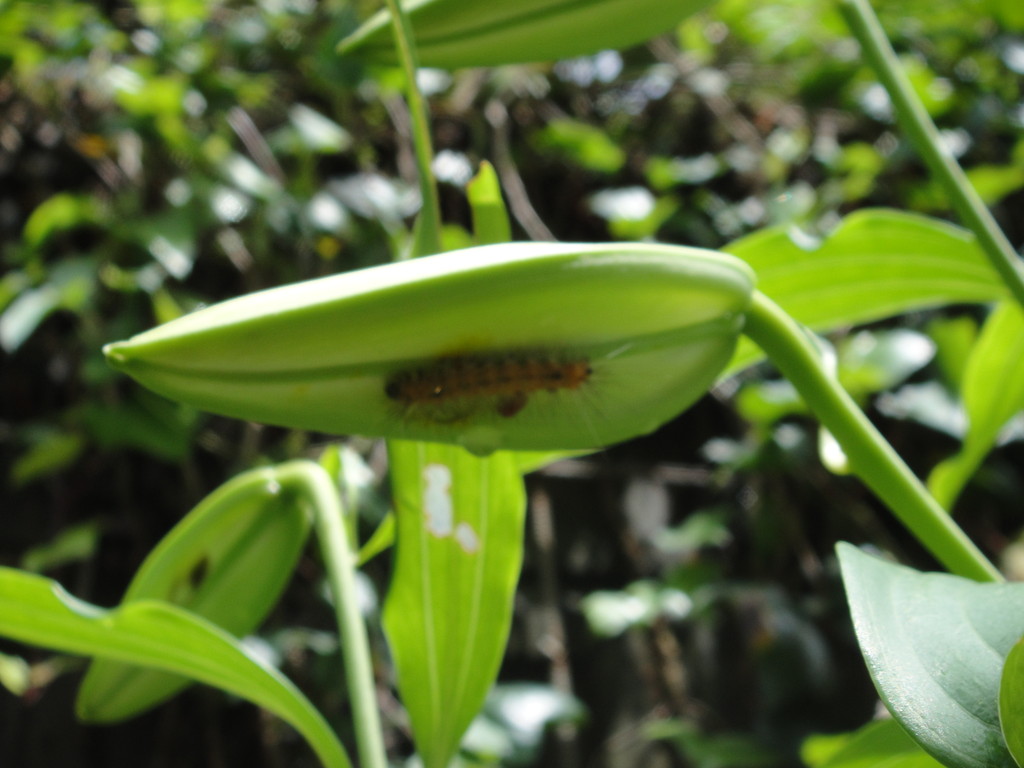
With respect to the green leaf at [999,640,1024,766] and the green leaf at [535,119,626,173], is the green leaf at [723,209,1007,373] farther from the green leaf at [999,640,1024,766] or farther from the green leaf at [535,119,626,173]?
the green leaf at [535,119,626,173]

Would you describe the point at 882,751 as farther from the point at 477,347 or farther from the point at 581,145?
the point at 581,145

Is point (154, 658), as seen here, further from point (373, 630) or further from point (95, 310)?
point (95, 310)

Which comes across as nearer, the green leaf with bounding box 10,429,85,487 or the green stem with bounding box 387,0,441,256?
the green stem with bounding box 387,0,441,256

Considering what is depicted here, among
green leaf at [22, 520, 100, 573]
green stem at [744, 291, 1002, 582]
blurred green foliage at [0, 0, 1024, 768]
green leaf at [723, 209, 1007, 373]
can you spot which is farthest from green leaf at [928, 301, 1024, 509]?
green leaf at [22, 520, 100, 573]

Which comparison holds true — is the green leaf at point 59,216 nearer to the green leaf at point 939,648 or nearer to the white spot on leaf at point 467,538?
the white spot on leaf at point 467,538

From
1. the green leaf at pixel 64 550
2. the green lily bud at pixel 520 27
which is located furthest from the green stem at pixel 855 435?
the green leaf at pixel 64 550

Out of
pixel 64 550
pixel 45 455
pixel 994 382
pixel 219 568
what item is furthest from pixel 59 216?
pixel 994 382
